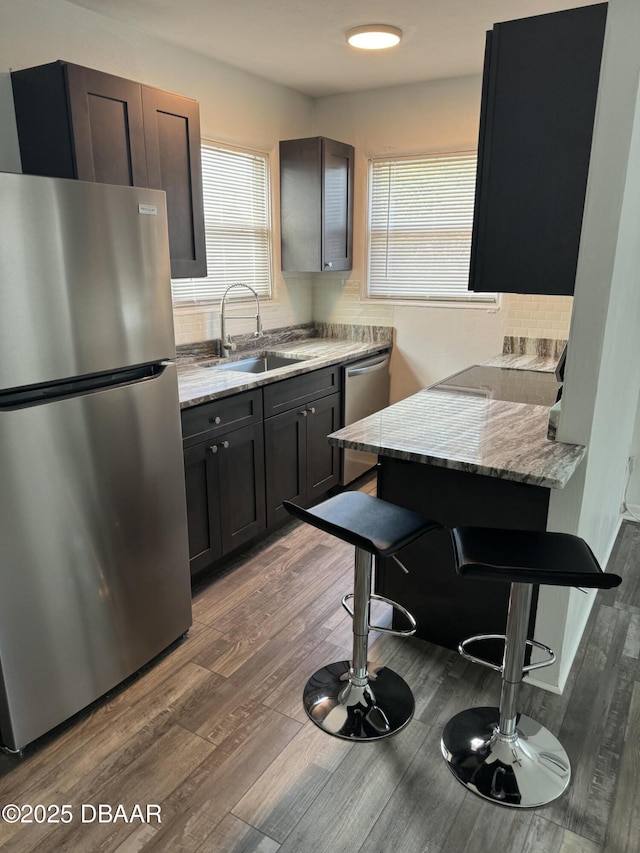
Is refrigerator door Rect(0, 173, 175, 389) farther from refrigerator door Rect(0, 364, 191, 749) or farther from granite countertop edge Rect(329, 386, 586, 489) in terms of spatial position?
granite countertop edge Rect(329, 386, 586, 489)

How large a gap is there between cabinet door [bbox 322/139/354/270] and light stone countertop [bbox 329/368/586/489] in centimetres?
179

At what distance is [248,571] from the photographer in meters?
3.04

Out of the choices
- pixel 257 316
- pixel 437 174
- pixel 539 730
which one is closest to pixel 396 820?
pixel 539 730

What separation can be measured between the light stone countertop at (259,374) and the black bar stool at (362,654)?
979 mm

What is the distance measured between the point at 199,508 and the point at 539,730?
5.33 feet

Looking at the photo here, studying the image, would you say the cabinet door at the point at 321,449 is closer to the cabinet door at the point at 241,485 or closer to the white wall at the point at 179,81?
the cabinet door at the point at 241,485

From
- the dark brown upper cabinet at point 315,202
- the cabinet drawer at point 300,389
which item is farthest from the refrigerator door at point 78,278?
the dark brown upper cabinet at point 315,202

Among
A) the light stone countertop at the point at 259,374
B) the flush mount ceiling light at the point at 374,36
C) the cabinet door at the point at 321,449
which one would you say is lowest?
the cabinet door at the point at 321,449

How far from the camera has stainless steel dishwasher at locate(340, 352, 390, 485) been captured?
385 cm

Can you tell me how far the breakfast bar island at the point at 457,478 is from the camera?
1.91 meters

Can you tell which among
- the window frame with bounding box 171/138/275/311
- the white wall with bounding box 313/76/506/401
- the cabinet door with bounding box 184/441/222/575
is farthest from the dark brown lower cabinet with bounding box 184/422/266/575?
the white wall with bounding box 313/76/506/401

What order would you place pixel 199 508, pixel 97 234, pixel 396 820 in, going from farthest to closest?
pixel 199 508 < pixel 97 234 < pixel 396 820

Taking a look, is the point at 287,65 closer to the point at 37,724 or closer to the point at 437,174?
the point at 437,174

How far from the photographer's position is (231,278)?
3.78 meters
